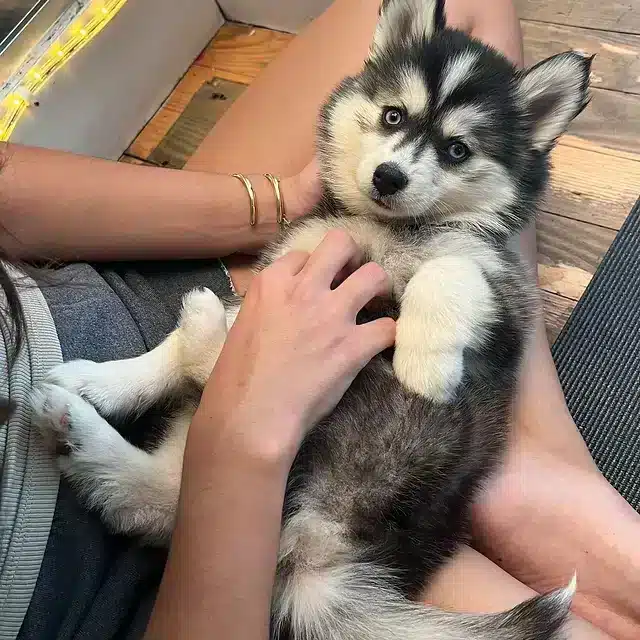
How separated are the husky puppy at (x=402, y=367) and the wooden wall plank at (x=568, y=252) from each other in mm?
699

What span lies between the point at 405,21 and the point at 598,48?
1.37 metres

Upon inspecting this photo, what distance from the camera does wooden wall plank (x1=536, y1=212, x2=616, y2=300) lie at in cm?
219

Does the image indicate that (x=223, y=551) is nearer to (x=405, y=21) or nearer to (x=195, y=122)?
(x=405, y=21)

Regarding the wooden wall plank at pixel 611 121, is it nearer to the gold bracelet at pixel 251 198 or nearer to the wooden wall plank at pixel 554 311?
the wooden wall plank at pixel 554 311

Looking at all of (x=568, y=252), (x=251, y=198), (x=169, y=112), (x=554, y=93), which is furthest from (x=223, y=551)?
(x=169, y=112)

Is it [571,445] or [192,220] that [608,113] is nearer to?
[571,445]

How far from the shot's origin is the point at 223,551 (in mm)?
1097

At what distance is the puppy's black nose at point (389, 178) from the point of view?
1373mm

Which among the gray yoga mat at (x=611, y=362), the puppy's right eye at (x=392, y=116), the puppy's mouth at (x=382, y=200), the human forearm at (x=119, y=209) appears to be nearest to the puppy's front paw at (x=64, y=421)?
the human forearm at (x=119, y=209)

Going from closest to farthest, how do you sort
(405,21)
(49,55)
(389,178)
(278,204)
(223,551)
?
(223,551) → (389,178) → (405,21) → (278,204) → (49,55)

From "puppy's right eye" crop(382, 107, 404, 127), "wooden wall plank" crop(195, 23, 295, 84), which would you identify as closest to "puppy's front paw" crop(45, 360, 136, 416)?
"puppy's right eye" crop(382, 107, 404, 127)

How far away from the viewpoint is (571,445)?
1595mm

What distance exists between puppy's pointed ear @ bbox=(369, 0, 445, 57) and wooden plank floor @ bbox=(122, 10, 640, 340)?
3.16 feet

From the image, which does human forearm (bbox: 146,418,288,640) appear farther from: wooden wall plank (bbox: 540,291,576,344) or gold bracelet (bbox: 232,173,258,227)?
wooden wall plank (bbox: 540,291,576,344)
